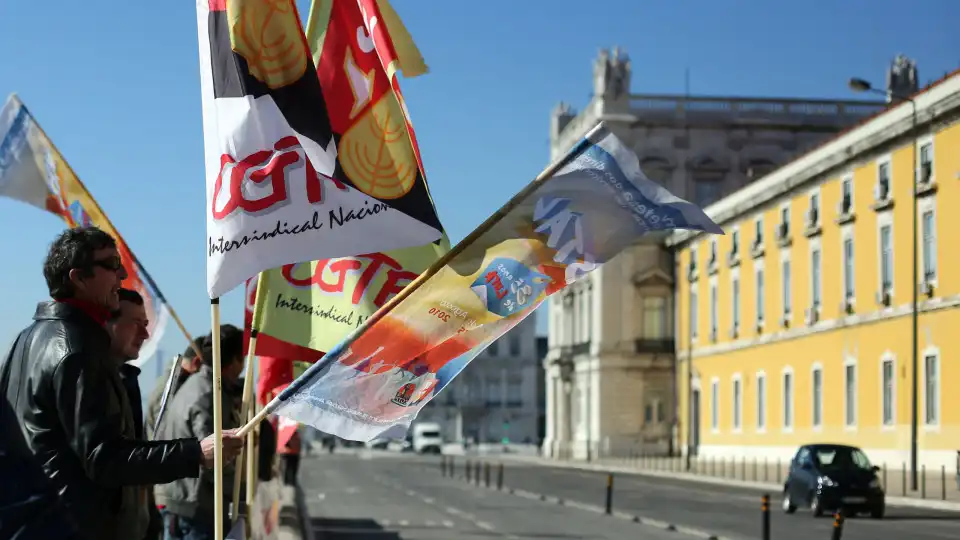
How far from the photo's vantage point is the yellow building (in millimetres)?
46344

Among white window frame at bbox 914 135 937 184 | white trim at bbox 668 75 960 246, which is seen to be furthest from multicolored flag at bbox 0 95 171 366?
white window frame at bbox 914 135 937 184

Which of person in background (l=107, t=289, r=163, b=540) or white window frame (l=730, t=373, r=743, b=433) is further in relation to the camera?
white window frame (l=730, t=373, r=743, b=433)

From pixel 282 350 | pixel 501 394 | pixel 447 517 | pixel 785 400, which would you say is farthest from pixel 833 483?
pixel 501 394

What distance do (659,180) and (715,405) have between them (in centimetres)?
1648

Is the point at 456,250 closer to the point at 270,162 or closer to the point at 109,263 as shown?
the point at 270,162

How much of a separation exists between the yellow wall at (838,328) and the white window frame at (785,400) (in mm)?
187

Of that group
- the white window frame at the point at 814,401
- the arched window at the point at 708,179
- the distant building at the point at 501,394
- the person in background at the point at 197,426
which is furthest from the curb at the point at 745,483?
the distant building at the point at 501,394

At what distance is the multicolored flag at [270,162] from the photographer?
576 cm

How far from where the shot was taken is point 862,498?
100 ft

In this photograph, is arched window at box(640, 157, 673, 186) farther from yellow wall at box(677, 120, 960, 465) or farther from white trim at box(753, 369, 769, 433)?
white trim at box(753, 369, 769, 433)

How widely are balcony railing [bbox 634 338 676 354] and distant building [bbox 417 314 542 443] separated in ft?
226

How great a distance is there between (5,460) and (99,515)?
1.04 feet

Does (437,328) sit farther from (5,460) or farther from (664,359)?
(664,359)

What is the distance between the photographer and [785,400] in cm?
6159
